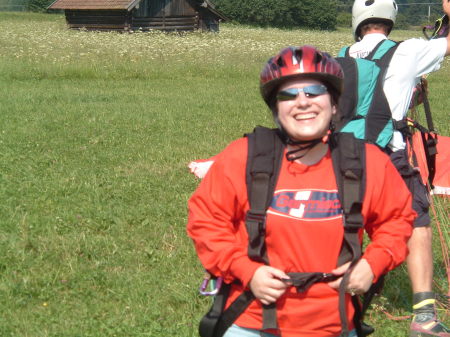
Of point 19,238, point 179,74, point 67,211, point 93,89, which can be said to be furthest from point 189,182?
point 179,74

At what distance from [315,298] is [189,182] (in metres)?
5.69

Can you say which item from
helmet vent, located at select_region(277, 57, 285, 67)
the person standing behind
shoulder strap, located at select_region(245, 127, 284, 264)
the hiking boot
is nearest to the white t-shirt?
the person standing behind

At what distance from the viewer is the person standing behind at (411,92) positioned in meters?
4.24

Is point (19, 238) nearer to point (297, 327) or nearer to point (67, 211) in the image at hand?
point (67, 211)

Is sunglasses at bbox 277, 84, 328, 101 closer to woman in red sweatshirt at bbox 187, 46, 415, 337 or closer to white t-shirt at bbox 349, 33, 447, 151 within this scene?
woman in red sweatshirt at bbox 187, 46, 415, 337

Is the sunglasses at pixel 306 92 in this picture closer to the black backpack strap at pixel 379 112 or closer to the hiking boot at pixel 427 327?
the black backpack strap at pixel 379 112

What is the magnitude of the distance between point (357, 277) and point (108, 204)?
16.1 feet

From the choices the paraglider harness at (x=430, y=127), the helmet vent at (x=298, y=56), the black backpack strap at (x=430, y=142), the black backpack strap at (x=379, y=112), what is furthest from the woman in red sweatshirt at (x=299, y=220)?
the black backpack strap at (x=430, y=142)

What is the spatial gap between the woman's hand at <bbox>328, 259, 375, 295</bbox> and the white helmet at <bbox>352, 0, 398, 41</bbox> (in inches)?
87.9

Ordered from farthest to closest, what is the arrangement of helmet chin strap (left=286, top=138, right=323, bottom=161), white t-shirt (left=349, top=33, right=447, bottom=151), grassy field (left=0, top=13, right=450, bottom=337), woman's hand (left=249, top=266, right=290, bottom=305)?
grassy field (left=0, top=13, right=450, bottom=337) < white t-shirt (left=349, top=33, right=447, bottom=151) < helmet chin strap (left=286, top=138, right=323, bottom=161) < woman's hand (left=249, top=266, right=290, bottom=305)

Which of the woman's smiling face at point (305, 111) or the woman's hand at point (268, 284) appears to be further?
the woman's smiling face at point (305, 111)

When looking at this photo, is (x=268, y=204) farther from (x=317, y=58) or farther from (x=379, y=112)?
(x=379, y=112)

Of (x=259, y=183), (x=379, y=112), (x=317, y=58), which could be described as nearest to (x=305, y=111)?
(x=317, y=58)

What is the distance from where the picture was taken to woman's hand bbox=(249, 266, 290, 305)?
101 inches
